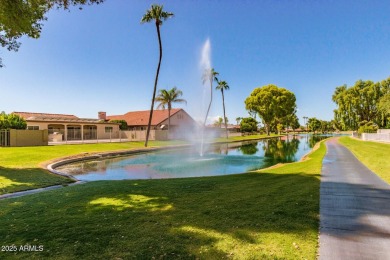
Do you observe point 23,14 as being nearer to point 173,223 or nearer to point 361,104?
point 173,223

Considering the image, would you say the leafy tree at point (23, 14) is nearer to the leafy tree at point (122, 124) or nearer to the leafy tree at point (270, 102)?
the leafy tree at point (122, 124)

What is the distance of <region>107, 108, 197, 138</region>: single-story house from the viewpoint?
5457cm

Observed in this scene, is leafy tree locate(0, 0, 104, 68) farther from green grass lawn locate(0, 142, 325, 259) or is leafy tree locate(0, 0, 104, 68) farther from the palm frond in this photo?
the palm frond

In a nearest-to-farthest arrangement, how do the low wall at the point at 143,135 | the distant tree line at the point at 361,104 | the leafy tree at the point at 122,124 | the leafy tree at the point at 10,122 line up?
the leafy tree at the point at 10,122 < the low wall at the point at 143,135 < the leafy tree at the point at 122,124 < the distant tree line at the point at 361,104

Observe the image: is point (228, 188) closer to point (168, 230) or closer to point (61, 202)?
point (168, 230)

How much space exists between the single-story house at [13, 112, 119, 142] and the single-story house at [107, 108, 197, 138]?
6747 mm

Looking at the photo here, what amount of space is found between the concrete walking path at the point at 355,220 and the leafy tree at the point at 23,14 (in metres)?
10.8

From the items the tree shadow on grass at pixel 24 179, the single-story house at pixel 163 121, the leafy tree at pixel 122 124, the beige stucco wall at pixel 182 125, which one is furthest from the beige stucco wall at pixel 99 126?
the tree shadow on grass at pixel 24 179

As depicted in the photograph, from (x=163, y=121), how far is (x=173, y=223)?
164 ft

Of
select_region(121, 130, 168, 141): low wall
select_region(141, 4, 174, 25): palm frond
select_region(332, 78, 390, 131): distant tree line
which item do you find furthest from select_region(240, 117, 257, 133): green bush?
select_region(141, 4, 174, 25): palm frond

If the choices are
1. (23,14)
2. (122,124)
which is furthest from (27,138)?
(122,124)

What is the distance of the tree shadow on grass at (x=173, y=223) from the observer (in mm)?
3820

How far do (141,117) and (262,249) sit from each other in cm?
5575

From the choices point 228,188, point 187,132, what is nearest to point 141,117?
point 187,132
